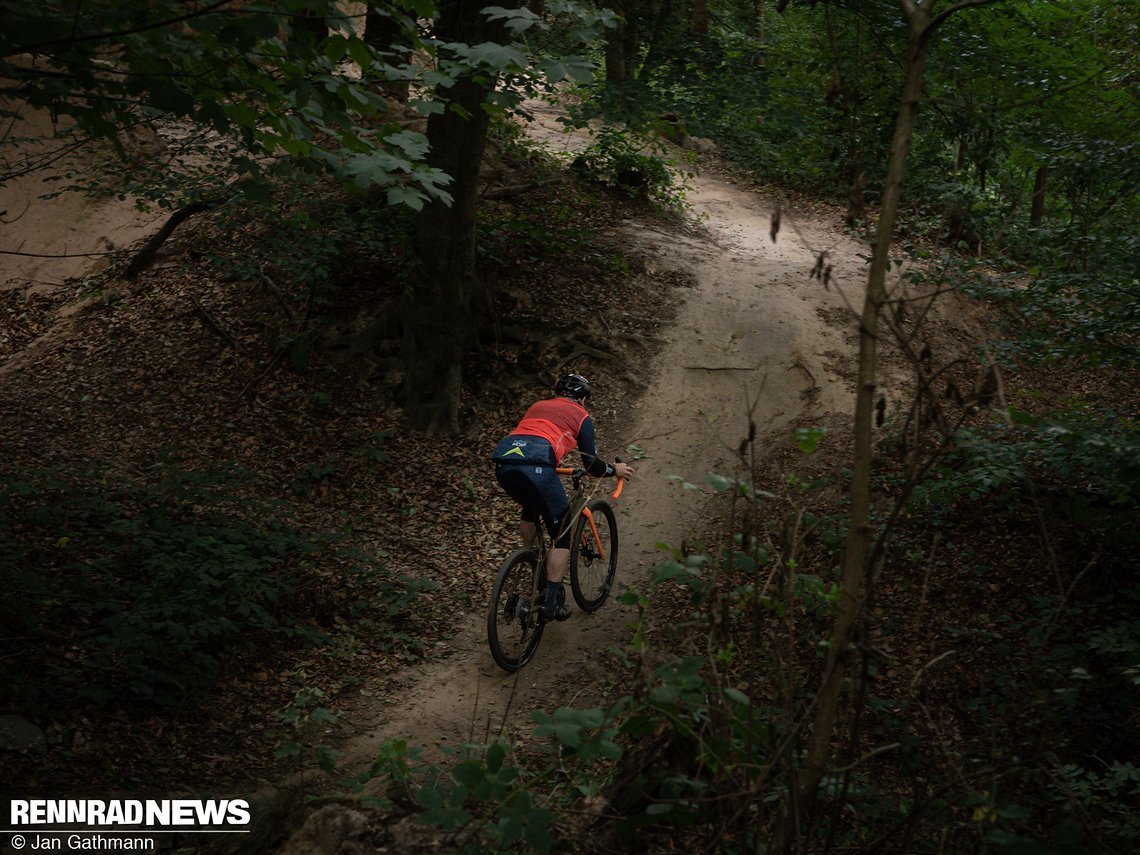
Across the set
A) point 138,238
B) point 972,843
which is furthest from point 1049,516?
point 138,238

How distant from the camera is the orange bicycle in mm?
5969

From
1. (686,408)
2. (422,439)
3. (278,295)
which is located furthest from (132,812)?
(278,295)

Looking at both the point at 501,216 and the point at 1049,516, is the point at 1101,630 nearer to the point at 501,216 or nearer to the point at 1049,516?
the point at 1049,516

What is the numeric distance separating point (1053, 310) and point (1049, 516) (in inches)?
71.0

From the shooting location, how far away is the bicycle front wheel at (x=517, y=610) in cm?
587

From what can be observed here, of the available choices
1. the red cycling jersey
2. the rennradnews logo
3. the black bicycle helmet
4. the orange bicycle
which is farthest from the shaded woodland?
the black bicycle helmet

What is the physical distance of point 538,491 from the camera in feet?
19.7

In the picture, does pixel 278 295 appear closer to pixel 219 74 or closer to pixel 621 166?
pixel 621 166

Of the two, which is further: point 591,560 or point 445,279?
point 445,279

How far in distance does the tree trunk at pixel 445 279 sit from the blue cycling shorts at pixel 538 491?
4195 millimetres

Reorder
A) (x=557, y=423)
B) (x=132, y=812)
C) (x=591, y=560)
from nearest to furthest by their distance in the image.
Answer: (x=132, y=812) → (x=557, y=423) → (x=591, y=560)

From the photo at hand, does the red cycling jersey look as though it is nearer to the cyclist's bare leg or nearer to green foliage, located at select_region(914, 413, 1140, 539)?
the cyclist's bare leg

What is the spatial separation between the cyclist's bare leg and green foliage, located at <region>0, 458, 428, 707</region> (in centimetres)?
147

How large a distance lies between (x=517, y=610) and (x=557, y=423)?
148cm
